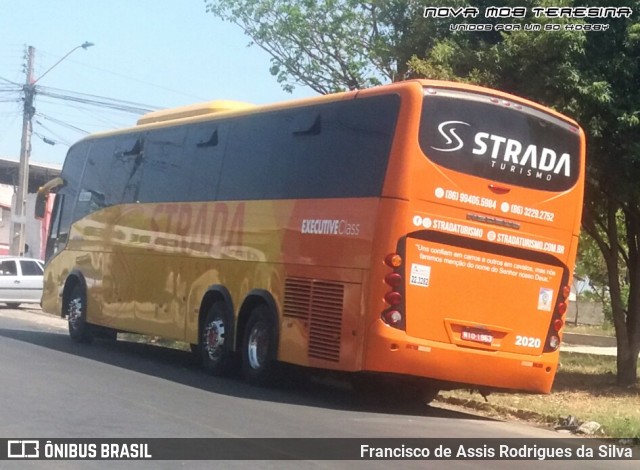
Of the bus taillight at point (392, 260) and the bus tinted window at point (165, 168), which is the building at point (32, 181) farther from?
the bus taillight at point (392, 260)

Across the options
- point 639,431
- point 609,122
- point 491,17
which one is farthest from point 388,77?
point 639,431

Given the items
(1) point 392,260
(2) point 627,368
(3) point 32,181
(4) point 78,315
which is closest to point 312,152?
(1) point 392,260

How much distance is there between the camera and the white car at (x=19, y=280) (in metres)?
32.6

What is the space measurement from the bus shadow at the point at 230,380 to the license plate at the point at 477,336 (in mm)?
1129

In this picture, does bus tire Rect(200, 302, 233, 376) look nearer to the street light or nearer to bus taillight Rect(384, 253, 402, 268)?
bus taillight Rect(384, 253, 402, 268)

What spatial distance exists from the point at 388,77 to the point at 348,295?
13.1 meters

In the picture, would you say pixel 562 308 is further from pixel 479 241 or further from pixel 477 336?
pixel 479 241

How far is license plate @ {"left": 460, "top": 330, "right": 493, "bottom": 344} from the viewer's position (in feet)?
40.9

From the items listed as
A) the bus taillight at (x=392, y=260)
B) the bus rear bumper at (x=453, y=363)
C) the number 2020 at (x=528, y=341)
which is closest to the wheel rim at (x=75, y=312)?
the bus rear bumper at (x=453, y=363)

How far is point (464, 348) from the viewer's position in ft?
40.7

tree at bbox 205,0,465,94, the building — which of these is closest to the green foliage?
tree at bbox 205,0,465,94

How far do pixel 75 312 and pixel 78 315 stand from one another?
19 cm

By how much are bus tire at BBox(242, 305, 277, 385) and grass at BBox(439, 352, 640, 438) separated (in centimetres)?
275

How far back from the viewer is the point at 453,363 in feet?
40.3
